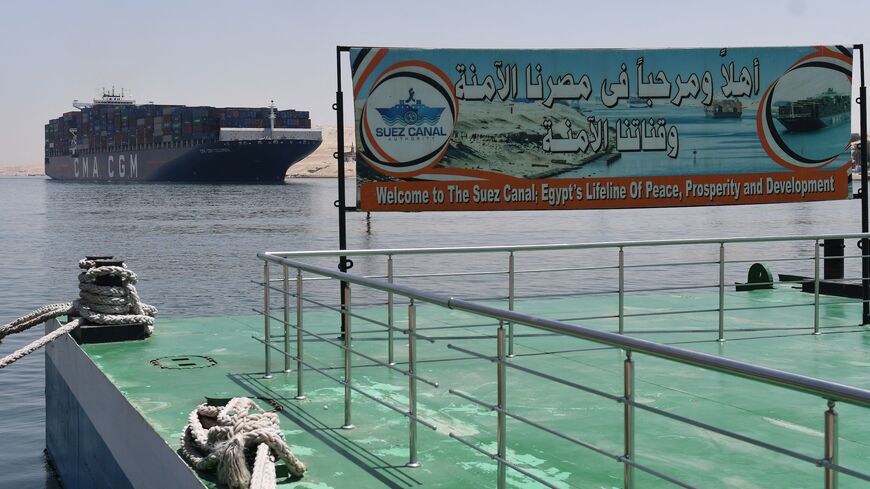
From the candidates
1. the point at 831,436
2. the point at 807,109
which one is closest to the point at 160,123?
the point at 807,109

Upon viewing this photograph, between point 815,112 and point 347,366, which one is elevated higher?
point 815,112

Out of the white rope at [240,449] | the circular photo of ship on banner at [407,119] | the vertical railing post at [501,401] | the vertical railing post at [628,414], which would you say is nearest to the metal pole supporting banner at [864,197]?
the circular photo of ship on banner at [407,119]

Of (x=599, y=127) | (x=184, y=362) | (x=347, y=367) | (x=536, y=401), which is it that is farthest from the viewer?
(x=599, y=127)

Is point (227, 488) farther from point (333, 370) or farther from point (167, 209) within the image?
point (167, 209)

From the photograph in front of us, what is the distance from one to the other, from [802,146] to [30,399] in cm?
1017

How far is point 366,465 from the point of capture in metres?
4.78

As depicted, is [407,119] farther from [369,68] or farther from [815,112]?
[815,112]

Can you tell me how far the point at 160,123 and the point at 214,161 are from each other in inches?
422

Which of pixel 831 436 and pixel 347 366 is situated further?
pixel 347 366

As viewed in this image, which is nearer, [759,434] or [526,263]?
[759,434]

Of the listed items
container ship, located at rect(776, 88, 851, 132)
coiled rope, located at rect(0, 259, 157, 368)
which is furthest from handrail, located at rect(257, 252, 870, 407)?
container ship, located at rect(776, 88, 851, 132)

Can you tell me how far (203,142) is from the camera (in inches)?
4124

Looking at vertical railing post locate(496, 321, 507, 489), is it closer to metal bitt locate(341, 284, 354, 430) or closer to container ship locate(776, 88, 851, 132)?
metal bitt locate(341, 284, 354, 430)

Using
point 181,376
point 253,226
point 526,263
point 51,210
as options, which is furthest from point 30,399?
point 51,210
